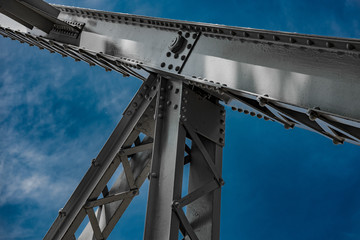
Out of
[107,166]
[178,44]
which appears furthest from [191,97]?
[107,166]

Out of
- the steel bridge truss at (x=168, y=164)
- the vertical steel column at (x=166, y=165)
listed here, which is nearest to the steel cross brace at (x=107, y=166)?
the steel bridge truss at (x=168, y=164)

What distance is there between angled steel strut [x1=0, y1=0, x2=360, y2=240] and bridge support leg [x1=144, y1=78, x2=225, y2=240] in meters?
0.01

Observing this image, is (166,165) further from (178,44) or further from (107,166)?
(178,44)

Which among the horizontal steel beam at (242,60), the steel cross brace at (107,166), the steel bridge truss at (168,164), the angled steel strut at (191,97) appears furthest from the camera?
the steel cross brace at (107,166)

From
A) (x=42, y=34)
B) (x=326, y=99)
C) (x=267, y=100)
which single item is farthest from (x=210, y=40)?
(x=42, y=34)

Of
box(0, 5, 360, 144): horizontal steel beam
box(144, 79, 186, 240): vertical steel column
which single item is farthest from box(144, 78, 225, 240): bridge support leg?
box(0, 5, 360, 144): horizontal steel beam

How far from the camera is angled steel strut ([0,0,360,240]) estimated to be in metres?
3.59

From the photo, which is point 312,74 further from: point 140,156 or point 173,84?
point 140,156

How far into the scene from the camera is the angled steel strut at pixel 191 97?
3592 mm

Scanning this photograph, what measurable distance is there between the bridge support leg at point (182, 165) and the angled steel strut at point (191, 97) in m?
0.01

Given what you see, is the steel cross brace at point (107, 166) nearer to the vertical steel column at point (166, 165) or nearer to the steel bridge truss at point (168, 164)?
the steel bridge truss at point (168, 164)

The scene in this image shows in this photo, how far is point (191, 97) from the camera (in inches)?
189

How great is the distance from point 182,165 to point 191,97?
827mm

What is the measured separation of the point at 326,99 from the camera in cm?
346
